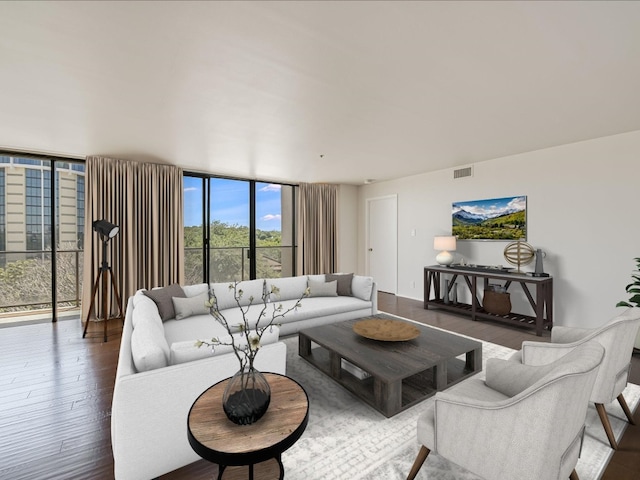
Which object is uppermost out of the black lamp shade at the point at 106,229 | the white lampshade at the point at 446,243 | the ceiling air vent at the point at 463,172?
the ceiling air vent at the point at 463,172

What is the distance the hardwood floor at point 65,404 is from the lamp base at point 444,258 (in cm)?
117

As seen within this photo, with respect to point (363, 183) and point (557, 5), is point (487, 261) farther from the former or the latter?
point (557, 5)

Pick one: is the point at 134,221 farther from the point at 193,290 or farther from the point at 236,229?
the point at 193,290

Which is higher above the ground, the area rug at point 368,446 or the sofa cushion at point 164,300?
the sofa cushion at point 164,300

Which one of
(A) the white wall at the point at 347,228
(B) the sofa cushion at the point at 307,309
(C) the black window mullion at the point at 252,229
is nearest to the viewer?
(B) the sofa cushion at the point at 307,309

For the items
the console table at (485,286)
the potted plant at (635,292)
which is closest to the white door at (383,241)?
the console table at (485,286)

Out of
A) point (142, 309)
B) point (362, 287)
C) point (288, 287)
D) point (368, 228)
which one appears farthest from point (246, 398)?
point (368, 228)

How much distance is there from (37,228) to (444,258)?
6210 mm

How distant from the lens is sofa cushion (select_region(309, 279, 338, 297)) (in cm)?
413

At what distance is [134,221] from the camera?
182 inches

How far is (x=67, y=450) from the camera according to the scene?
70.3 inches

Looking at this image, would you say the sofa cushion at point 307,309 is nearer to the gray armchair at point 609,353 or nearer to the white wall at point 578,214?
the gray armchair at point 609,353

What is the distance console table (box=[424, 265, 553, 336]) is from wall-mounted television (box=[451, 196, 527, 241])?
0.58m

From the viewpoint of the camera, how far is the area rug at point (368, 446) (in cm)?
159
